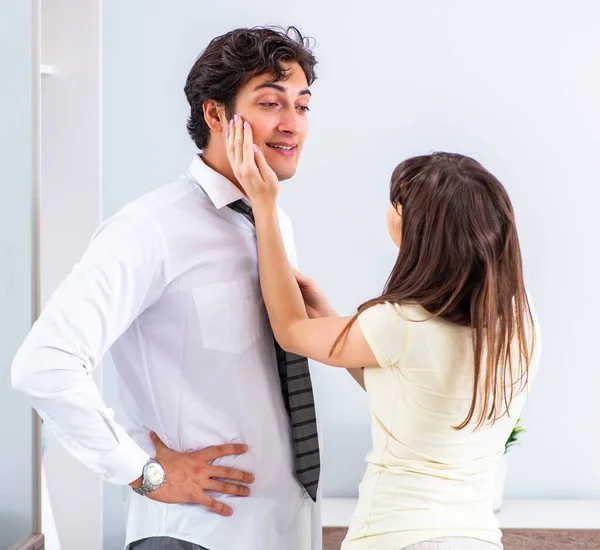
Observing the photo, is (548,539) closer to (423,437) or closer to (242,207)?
(423,437)

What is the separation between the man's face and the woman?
0.74 ft

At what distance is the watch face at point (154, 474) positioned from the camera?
49.9 inches

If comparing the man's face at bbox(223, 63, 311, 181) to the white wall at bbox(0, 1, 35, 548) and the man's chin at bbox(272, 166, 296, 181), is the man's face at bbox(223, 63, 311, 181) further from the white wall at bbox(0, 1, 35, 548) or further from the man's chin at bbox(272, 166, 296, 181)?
the white wall at bbox(0, 1, 35, 548)

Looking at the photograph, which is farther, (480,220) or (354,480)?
(354,480)

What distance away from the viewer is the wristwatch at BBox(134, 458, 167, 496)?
1.27m

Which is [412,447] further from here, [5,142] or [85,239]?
[85,239]

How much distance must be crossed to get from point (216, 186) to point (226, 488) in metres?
0.51

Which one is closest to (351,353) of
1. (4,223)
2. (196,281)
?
(196,281)

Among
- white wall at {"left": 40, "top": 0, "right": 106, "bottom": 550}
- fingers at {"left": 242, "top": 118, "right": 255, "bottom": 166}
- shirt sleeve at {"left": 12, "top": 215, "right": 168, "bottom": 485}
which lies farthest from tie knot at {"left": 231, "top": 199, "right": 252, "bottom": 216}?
white wall at {"left": 40, "top": 0, "right": 106, "bottom": 550}

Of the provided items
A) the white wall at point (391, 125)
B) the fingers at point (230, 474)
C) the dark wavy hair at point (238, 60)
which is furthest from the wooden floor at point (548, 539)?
the dark wavy hair at point (238, 60)

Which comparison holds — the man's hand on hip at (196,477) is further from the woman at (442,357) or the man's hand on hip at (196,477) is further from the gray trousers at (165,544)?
the woman at (442,357)

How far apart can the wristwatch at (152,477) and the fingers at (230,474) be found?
0.24ft

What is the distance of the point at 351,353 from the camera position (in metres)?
1.33

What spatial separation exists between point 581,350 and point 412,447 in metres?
1.46
